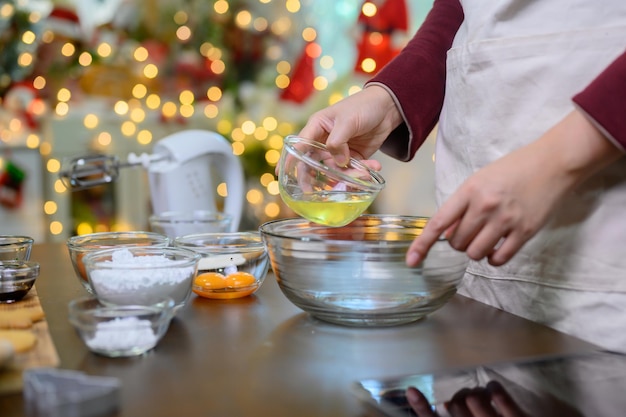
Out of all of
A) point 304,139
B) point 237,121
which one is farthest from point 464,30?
point 237,121

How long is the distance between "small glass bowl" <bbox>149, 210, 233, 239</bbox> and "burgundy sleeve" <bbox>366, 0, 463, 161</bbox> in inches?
16.4

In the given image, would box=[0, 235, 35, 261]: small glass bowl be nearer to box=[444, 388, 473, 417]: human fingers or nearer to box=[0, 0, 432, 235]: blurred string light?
box=[444, 388, 473, 417]: human fingers

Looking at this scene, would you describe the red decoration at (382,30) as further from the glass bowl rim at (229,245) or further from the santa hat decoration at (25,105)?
the glass bowl rim at (229,245)

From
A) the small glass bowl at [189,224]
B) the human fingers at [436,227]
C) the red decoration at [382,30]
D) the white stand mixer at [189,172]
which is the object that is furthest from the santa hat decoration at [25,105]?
the human fingers at [436,227]

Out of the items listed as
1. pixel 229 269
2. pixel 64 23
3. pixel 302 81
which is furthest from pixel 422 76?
pixel 64 23

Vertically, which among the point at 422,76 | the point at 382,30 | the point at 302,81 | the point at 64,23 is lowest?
the point at 422,76

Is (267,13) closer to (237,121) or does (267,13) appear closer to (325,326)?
(237,121)

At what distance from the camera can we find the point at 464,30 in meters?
0.89

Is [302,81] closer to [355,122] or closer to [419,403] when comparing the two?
[355,122]

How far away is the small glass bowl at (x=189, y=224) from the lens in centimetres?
129

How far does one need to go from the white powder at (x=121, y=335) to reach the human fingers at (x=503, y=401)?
27 cm

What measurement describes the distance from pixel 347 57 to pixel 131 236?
9.14 ft

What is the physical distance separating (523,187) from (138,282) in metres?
0.36

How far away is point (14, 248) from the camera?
884 mm
